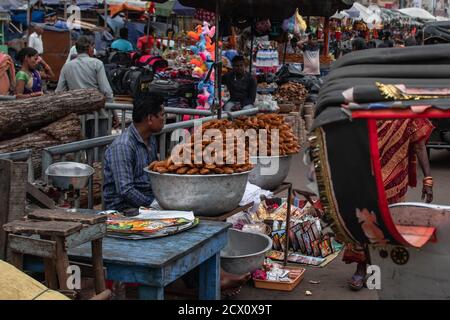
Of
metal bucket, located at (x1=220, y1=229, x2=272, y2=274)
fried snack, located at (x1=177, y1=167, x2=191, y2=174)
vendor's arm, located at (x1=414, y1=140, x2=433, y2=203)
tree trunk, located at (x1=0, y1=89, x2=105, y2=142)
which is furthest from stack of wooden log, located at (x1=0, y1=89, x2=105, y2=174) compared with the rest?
vendor's arm, located at (x1=414, y1=140, x2=433, y2=203)

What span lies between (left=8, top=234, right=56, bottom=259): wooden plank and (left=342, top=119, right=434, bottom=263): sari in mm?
2411

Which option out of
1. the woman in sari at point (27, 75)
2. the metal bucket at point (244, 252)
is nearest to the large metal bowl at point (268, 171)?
the metal bucket at point (244, 252)

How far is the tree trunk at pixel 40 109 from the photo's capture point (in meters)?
6.20

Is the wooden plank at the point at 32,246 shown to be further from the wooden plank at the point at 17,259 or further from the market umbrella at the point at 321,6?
the market umbrella at the point at 321,6

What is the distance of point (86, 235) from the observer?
324cm

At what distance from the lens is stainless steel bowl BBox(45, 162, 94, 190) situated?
15.7 ft

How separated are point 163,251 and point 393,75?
5.10ft

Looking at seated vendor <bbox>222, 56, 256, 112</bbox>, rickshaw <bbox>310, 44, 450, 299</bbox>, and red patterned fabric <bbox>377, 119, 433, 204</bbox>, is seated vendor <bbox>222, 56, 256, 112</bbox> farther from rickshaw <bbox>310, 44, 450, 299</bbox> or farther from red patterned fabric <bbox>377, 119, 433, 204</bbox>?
rickshaw <bbox>310, 44, 450, 299</bbox>

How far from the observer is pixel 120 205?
4820 mm

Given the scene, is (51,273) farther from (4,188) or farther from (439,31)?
Answer: (439,31)

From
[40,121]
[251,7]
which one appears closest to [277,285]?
[40,121]

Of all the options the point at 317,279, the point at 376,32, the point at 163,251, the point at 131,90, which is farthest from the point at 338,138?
the point at 376,32

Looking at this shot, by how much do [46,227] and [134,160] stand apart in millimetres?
1843
